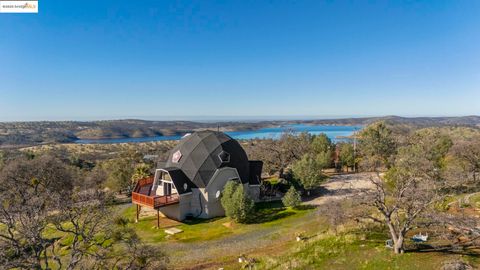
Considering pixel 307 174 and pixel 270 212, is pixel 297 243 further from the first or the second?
pixel 307 174

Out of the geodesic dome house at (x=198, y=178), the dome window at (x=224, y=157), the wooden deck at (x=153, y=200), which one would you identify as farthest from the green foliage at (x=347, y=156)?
the wooden deck at (x=153, y=200)

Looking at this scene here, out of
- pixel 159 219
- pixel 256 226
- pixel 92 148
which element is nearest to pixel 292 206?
pixel 256 226

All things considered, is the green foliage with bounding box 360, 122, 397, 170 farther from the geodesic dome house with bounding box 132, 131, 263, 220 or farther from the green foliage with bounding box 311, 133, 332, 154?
the geodesic dome house with bounding box 132, 131, 263, 220

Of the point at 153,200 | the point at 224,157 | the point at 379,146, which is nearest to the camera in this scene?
the point at 153,200

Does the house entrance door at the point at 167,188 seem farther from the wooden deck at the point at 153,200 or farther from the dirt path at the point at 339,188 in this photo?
the dirt path at the point at 339,188

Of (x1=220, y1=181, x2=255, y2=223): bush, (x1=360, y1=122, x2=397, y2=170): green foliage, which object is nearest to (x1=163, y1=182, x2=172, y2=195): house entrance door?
(x1=220, y1=181, x2=255, y2=223): bush

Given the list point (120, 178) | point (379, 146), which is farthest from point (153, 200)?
point (379, 146)

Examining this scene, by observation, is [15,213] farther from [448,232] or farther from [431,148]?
[431,148]
